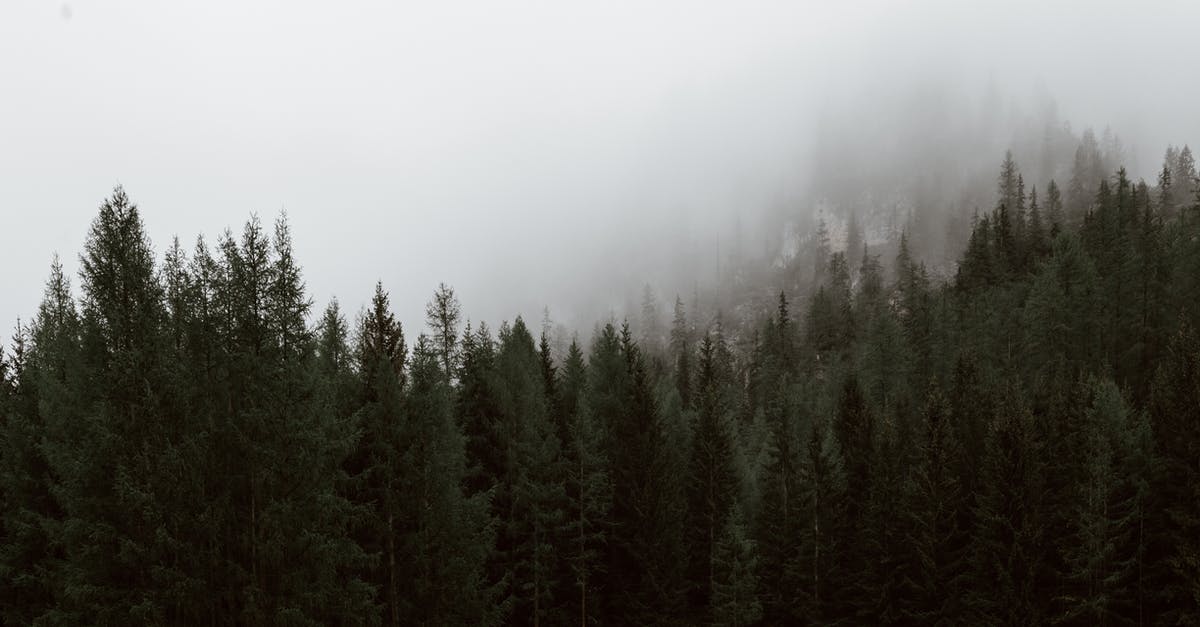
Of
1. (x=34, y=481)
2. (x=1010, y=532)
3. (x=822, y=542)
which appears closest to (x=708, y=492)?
(x=822, y=542)

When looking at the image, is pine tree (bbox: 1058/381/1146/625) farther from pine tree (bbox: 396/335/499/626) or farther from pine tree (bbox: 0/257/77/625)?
pine tree (bbox: 0/257/77/625)

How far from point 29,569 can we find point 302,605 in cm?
1604

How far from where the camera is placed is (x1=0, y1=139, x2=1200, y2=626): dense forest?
2127 cm

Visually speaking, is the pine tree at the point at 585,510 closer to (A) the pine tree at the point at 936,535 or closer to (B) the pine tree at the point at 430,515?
(B) the pine tree at the point at 430,515

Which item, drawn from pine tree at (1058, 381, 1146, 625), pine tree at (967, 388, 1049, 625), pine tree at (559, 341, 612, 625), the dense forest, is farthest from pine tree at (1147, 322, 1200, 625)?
pine tree at (559, 341, 612, 625)

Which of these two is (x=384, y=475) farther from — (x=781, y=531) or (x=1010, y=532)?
(x=1010, y=532)

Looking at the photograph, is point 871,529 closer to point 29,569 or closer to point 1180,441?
point 1180,441

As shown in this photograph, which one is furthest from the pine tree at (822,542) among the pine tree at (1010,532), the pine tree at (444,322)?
the pine tree at (444,322)

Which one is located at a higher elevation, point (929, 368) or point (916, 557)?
point (929, 368)

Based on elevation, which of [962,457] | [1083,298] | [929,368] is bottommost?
[962,457]

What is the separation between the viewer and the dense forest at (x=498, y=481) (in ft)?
69.8

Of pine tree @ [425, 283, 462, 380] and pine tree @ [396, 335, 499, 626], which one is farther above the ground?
pine tree @ [425, 283, 462, 380]

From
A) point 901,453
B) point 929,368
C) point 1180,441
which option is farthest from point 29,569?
point 929,368

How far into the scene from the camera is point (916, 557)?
40812 mm
